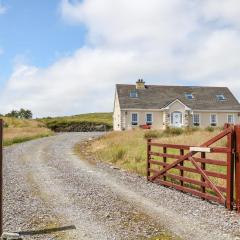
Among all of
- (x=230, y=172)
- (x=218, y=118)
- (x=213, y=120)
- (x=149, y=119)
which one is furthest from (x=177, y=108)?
(x=230, y=172)

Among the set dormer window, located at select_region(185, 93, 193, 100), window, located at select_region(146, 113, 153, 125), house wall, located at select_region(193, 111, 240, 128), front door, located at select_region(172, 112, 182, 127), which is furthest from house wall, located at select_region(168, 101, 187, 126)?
dormer window, located at select_region(185, 93, 193, 100)

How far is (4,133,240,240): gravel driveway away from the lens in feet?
25.3

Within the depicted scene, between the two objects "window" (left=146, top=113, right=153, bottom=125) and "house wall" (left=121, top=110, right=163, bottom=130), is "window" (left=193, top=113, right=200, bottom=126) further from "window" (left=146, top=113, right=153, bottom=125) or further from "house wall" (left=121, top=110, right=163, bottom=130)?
"window" (left=146, top=113, right=153, bottom=125)

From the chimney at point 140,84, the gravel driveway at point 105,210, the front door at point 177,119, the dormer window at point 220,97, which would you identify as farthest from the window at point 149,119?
the gravel driveway at point 105,210

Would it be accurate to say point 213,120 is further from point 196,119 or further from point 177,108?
point 177,108

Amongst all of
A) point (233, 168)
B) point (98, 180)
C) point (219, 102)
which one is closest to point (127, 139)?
point (98, 180)

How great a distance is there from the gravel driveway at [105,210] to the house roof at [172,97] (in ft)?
116

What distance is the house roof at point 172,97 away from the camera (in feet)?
165

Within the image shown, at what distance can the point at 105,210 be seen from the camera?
9.48m

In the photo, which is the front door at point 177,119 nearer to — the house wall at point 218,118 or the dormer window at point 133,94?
the house wall at point 218,118

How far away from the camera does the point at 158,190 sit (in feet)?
40.1

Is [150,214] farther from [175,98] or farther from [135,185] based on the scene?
[175,98]

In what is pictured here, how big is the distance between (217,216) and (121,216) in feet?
6.83

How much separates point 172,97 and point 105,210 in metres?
43.6
